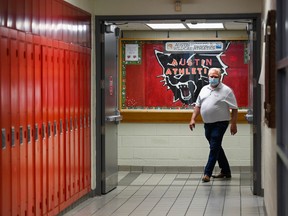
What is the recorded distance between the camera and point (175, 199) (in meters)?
9.41

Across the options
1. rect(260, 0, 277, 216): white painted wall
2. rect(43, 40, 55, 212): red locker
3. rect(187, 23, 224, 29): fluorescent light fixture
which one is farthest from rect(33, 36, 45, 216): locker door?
rect(187, 23, 224, 29): fluorescent light fixture

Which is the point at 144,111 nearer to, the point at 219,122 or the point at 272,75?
the point at 219,122

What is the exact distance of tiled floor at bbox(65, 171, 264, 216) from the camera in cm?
840

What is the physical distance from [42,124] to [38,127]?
0.16m

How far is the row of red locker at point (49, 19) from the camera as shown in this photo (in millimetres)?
6184

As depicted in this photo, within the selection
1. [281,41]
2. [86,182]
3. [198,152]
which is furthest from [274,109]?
[198,152]

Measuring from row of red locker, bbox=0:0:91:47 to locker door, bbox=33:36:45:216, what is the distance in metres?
0.21

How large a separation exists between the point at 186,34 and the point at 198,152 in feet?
6.82

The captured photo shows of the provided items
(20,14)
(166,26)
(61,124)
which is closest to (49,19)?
(20,14)

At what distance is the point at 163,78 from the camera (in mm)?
12688

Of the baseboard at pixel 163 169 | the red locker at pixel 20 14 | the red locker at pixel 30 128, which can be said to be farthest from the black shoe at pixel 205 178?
the red locker at pixel 20 14

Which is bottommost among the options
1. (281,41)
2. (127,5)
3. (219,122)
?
(219,122)

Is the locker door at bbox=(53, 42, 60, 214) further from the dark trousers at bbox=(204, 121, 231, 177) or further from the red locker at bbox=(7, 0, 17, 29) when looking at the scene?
the dark trousers at bbox=(204, 121, 231, 177)

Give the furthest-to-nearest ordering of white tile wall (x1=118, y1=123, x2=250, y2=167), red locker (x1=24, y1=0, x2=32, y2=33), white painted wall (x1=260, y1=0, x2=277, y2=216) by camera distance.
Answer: white tile wall (x1=118, y1=123, x2=250, y2=167), red locker (x1=24, y1=0, x2=32, y2=33), white painted wall (x1=260, y1=0, x2=277, y2=216)
